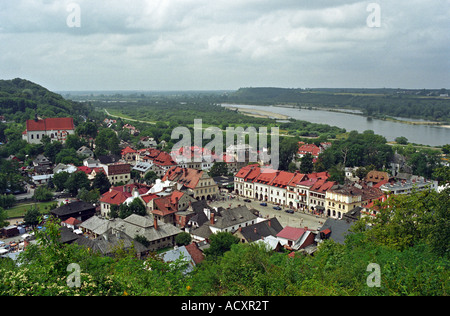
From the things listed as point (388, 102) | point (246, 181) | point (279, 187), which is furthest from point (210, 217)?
point (388, 102)

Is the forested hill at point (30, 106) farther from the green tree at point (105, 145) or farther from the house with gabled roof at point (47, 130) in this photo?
the green tree at point (105, 145)

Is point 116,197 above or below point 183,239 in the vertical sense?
above

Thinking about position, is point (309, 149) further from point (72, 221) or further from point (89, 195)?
point (72, 221)

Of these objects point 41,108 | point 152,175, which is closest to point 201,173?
point 152,175

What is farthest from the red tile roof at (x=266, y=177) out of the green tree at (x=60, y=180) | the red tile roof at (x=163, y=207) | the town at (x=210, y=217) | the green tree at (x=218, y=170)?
the green tree at (x=60, y=180)

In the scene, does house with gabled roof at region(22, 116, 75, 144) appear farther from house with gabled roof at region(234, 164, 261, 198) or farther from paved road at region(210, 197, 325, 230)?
paved road at region(210, 197, 325, 230)

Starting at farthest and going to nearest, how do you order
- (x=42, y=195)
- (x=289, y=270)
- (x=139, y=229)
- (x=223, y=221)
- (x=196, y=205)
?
(x=42, y=195), (x=196, y=205), (x=223, y=221), (x=139, y=229), (x=289, y=270)
